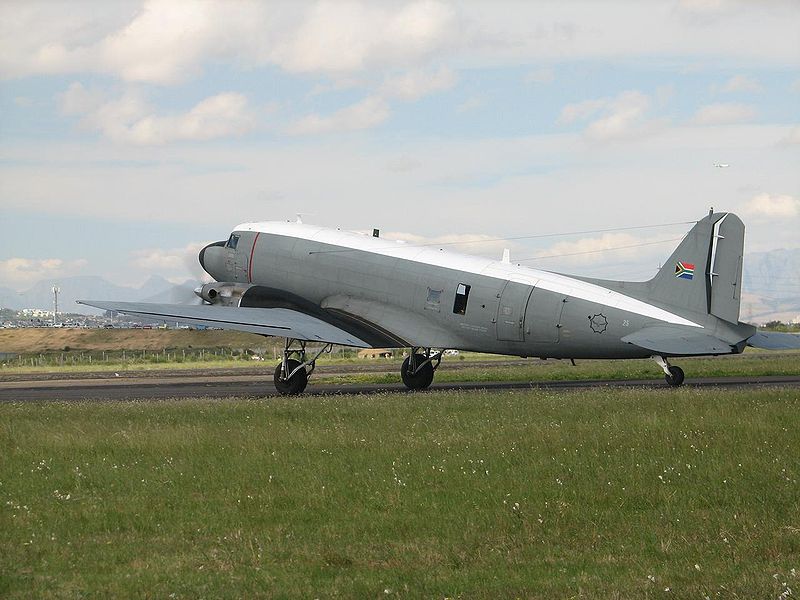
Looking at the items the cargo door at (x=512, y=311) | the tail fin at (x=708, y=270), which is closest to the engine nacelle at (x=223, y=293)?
the cargo door at (x=512, y=311)

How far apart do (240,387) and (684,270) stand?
20409mm

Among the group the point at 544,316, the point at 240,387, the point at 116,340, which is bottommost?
the point at 116,340

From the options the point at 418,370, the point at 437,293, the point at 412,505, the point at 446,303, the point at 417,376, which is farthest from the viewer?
the point at 417,376

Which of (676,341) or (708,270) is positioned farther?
(708,270)

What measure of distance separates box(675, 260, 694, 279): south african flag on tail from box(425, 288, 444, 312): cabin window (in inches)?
352

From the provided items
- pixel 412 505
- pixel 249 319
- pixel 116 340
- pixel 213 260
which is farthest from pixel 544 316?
pixel 116 340

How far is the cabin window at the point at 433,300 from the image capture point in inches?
1559

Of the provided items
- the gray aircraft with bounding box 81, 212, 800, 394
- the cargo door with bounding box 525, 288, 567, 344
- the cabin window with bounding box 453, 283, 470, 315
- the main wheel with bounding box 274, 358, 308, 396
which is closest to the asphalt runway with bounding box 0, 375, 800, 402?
the main wheel with bounding box 274, 358, 308, 396

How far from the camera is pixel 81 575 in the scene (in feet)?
43.6

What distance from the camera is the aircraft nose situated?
46.1 metres

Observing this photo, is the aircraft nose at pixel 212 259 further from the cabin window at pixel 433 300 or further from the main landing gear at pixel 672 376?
the main landing gear at pixel 672 376

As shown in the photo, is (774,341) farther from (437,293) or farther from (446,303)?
(437,293)

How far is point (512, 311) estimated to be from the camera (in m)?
37.5

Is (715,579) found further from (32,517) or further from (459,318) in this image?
(459,318)
